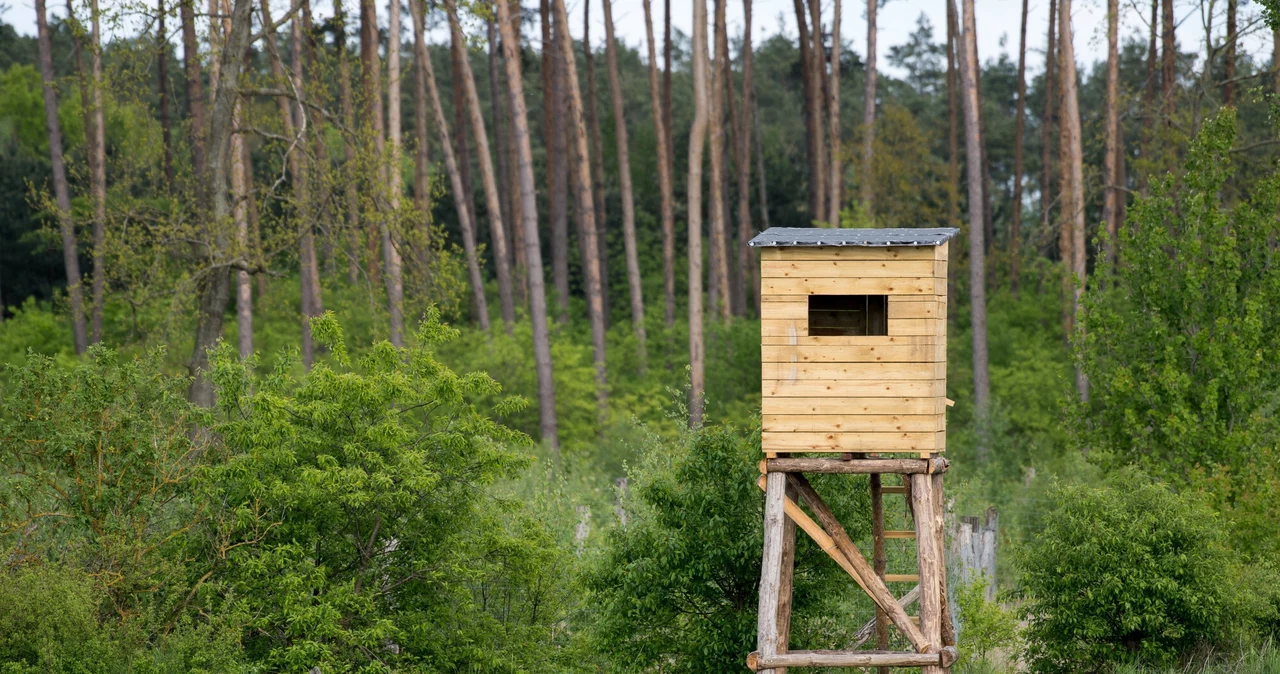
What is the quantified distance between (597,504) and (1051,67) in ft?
66.1

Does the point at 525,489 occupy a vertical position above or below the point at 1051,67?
below

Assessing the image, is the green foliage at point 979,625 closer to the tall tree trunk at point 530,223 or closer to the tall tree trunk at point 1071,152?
the tall tree trunk at point 530,223

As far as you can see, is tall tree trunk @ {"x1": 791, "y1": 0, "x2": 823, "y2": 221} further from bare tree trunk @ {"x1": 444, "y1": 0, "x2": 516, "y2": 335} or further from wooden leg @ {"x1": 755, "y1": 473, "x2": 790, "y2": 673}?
wooden leg @ {"x1": 755, "y1": 473, "x2": 790, "y2": 673}

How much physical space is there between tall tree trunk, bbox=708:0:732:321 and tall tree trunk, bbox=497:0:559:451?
6.28m

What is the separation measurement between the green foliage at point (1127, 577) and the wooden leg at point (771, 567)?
317 centimetres

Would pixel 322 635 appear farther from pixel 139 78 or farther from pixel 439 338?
pixel 139 78

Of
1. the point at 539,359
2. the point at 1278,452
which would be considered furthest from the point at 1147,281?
the point at 539,359

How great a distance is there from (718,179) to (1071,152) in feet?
26.0

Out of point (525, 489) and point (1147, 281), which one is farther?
point (525, 489)

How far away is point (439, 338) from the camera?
38.3 feet

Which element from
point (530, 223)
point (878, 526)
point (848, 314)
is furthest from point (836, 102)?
point (878, 526)

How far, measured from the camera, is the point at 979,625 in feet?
38.1

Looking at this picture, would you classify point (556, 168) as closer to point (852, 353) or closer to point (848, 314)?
point (848, 314)

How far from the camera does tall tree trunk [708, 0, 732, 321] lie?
28.4 m
